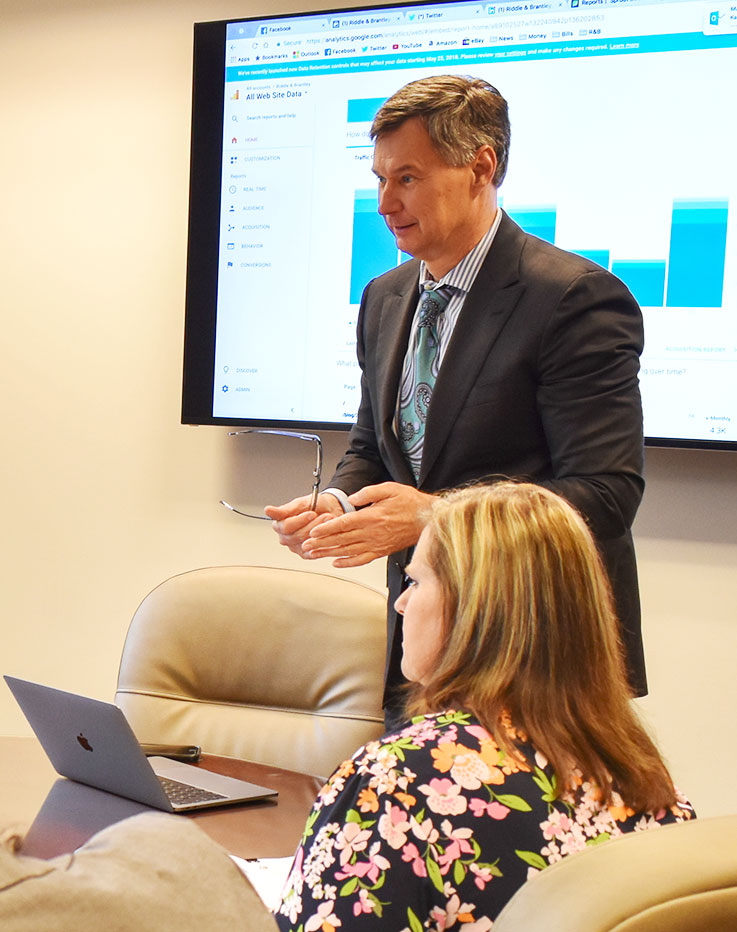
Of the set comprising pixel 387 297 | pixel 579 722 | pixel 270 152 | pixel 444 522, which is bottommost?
pixel 579 722

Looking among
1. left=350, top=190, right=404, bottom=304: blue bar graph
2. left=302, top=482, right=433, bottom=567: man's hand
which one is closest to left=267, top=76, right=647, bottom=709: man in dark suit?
left=302, top=482, right=433, bottom=567: man's hand

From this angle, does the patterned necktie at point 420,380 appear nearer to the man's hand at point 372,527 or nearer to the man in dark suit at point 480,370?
the man in dark suit at point 480,370

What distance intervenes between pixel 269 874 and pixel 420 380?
1158 mm

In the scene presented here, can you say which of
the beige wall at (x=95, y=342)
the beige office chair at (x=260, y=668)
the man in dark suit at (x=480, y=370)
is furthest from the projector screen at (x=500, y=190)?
the beige office chair at (x=260, y=668)

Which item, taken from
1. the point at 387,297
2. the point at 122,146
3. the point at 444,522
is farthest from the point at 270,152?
the point at 444,522

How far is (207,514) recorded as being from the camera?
3205 mm

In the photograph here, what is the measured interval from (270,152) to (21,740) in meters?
1.81

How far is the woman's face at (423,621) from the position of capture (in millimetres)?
1239

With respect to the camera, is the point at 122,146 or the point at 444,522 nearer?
the point at 444,522

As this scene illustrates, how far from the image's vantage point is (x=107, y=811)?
4.41 feet

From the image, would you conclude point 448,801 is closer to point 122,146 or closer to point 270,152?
point 270,152

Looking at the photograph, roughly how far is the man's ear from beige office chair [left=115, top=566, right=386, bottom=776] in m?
0.83

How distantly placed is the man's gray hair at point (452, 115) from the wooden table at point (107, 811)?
3.90 feet

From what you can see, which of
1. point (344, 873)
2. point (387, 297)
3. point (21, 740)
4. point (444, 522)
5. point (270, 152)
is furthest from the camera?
point (270, 152)
